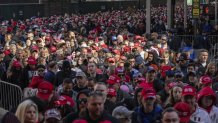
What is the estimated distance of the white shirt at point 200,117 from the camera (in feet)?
28.6

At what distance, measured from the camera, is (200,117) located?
872 centimetres

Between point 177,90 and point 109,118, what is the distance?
95.8 inches

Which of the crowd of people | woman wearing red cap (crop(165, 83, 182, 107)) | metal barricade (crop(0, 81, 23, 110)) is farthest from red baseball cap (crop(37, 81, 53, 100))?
metal barricade (crop(0, 81, 23, 110))

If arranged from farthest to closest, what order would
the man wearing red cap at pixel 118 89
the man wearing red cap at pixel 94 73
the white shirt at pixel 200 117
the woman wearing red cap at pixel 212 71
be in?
the man wearing red cap at pixel 94 73, the woman wearing red cap at pixel 212 71, the man wearing red cap at pixel 118 89, the white shirt at pixel 200 117

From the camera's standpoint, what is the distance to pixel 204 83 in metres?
10.9

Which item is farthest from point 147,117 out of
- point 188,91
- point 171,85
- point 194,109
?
point 171,85

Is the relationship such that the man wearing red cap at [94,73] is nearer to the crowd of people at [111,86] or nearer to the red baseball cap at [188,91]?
the crowd of people at [111,86]

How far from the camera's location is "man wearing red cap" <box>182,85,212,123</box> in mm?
8719

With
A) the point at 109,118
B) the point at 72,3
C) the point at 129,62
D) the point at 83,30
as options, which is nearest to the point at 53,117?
the point at 109,118

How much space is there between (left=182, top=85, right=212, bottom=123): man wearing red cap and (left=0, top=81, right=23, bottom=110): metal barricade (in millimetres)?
4701

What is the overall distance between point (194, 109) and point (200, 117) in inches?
7.3

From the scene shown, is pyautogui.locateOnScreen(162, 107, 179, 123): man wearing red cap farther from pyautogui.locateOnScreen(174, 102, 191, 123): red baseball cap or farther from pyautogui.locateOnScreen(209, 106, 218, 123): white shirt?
pyautogui.locateOnScreen(209, 106, 218, 123): white shirt

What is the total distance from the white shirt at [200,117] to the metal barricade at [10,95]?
5.07m

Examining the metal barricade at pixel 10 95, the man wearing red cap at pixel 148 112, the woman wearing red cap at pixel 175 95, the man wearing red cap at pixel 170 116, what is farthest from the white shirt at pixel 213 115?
the metal barricade at pixel 10 95
